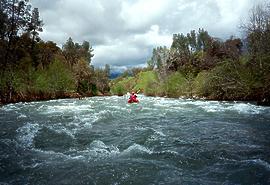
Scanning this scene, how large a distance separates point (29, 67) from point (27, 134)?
3763 cm

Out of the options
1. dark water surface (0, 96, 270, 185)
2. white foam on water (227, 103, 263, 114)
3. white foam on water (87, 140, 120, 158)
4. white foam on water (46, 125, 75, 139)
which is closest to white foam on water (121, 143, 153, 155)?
dark water surface (0, 96, 270, 185)

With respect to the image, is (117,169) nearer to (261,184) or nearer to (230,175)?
(230,175)

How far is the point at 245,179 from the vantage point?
7.58m

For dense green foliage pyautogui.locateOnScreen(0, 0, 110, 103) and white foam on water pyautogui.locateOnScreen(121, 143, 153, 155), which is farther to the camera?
dense green foliage pyautogui.locateOnScreen(0, 0, 110, 103)

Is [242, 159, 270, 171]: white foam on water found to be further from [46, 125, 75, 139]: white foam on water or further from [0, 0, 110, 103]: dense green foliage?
[0, 0, 110, 103]: dense green foliage

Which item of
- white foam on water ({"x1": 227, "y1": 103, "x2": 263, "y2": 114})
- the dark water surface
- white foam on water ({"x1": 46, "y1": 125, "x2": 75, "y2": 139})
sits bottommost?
the dark water surface

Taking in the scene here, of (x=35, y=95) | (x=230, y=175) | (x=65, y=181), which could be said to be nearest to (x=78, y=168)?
(x=65, y=181)

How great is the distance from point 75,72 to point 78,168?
63.8 m

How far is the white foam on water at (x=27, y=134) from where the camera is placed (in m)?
12.1

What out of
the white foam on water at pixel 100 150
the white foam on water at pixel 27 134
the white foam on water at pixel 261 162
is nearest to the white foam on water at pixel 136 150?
the white foam on water at pixel 100 150

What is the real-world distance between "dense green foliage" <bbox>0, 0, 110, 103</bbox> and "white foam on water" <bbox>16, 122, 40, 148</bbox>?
2402 cm

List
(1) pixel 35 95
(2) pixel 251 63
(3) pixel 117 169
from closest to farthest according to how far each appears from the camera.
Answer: (3) pixel 117 169, (2) pixel 251 63, (1) pixel 35 95

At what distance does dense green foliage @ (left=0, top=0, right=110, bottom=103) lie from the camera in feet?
134

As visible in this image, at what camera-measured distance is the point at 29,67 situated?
49.0 m
